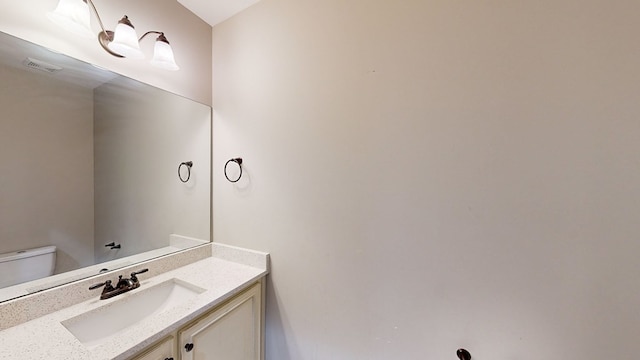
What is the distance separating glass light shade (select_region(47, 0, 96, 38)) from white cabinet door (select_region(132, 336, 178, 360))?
1.41 meters

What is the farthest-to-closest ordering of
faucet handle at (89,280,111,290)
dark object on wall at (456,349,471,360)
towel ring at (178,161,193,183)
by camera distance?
towel ring at (178,161,193,183), faucet handle at (89,280,111,290), dark object on wall at (456,349,471,360)

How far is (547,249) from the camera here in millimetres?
785

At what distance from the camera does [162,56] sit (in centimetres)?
125

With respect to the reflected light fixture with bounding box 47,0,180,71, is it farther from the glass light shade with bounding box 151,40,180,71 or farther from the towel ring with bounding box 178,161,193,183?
the towel ring with bounding box 178,161,193,183

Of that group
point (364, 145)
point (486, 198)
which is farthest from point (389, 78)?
point (486, 198)

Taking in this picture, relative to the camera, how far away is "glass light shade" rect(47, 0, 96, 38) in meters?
0.91

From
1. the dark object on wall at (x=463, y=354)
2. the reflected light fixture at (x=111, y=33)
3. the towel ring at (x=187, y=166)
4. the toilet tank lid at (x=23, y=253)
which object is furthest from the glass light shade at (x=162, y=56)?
the dark object on wall at (x=463, y=354)

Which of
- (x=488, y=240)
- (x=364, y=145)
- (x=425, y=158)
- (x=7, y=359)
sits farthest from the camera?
(x=364, y=145)

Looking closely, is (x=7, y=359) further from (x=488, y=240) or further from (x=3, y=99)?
(x=488, y=240)

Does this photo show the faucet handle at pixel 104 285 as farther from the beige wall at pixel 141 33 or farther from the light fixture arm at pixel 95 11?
the light fixture arm at pixel 95 11

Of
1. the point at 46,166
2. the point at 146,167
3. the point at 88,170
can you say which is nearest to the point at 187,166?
the point at 146,167

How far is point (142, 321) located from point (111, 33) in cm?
142

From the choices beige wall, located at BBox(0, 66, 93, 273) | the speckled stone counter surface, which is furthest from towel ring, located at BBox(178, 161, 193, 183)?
the speckled stone counter surface

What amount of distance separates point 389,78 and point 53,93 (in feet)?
5.31
